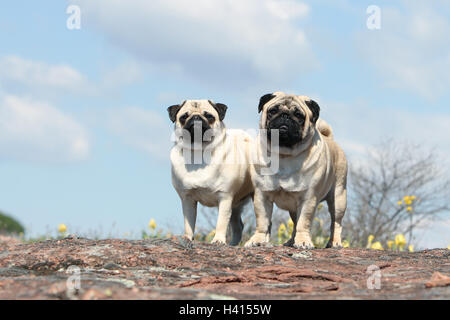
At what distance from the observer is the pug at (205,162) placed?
352 inches

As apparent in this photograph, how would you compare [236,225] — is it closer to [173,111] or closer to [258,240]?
[258,240]

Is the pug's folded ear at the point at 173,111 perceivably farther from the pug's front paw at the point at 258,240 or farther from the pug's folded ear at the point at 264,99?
the pug's front paw at the point at 258,240

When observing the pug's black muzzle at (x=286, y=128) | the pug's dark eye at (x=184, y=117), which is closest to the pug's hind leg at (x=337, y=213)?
the pug's black muzzle at (x=286, y=128)

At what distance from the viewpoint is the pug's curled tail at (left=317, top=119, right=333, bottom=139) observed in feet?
34.7

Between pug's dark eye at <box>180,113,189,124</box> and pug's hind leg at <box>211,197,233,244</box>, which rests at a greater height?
pug's dark eye at <box>180,113,189,124</box>

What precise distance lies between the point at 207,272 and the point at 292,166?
2667 mm

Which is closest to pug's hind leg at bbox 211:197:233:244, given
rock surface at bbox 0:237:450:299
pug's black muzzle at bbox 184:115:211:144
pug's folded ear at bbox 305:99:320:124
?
rock surface at bbox 0:237:450:299

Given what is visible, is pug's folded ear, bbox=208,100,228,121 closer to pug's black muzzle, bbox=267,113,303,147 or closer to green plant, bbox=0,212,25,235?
pug's black muzzle, bbox=267,113,303,147

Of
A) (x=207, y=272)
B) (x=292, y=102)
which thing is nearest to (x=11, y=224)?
(x=292, y=102)

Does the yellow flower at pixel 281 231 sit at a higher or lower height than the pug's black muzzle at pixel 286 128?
lower

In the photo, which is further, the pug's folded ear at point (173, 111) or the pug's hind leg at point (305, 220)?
the pug's folded ear at point (173, 111)

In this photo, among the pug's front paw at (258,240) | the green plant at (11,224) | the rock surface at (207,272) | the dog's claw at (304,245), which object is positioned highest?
the green plant at (11,224)

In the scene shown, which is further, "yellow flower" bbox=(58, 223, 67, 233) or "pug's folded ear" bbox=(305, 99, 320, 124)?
"yellow flower" bbox=(58, 223, 67, 233)
